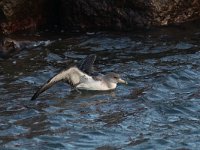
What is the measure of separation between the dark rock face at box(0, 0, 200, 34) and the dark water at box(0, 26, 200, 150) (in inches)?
17.4

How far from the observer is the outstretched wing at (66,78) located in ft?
37.2

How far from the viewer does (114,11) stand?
1582 cm

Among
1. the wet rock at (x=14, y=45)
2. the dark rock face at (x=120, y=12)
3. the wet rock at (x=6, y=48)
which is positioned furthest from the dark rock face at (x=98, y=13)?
the wet rock at (x=6, y=48)

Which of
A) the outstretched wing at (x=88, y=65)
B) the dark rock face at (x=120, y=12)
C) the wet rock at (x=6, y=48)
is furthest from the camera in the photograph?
the dark rock face at (x=120, y=12)

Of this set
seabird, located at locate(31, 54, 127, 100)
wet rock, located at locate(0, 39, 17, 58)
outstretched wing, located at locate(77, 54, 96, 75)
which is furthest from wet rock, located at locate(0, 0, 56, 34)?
seabird, located at locate(31, 54, 127, 100)

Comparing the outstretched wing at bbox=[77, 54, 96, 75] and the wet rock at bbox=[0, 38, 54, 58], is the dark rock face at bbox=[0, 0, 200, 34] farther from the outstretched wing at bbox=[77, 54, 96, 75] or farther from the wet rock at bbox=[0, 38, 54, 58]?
the outstretched wing at bbox=[77, 54, 96, 75]

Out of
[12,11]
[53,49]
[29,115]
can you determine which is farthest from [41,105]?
[12,11]

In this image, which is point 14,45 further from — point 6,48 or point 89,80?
point 89,80

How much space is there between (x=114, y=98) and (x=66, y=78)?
998mm

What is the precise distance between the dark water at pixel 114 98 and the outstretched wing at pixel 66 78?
20cm

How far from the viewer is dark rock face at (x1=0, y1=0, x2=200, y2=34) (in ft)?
51.3

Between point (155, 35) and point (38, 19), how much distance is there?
2.79 meters

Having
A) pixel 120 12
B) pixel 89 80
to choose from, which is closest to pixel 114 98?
pixel 89 80

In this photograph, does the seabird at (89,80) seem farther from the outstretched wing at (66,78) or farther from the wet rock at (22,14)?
the wet rock at (22,14)
